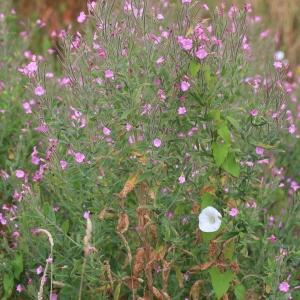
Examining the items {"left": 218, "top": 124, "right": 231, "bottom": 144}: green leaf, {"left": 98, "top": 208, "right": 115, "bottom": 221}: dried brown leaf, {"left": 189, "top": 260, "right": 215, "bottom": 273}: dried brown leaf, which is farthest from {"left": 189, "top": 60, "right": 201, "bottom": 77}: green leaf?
{"left": 189, "top": 260, "right": 215, "bottom": 273}: dried brown leaf

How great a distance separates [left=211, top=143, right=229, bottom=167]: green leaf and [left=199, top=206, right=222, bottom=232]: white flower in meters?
0.17

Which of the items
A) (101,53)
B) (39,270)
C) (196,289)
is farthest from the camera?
Result: (39,270)

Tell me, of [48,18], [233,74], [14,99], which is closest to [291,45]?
[48,18]

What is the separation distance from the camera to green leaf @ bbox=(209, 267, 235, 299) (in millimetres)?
2516

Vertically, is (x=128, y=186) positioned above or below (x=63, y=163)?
below

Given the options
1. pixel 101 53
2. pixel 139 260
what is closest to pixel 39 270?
pixel 139 260

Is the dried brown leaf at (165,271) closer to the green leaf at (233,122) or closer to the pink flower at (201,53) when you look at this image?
the green leaf at (233,122)

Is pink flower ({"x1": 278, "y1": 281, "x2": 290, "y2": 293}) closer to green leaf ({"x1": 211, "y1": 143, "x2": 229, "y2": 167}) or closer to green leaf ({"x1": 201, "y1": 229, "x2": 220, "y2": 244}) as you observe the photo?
green leaf ({"x1": 201, "y1": 229, "x2": 220, "y2": 244})

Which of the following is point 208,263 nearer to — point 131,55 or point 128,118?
point 128,118

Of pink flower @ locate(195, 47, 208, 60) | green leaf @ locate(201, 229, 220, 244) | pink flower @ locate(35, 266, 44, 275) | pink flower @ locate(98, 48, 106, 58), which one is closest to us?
pink flower @ locate(195, 47, 208, 60)

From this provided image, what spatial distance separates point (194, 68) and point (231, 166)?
378mm

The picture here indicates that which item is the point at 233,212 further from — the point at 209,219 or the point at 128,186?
the point at 128,186

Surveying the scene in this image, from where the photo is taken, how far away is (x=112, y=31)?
2.48 m

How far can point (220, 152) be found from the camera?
2486 mm
